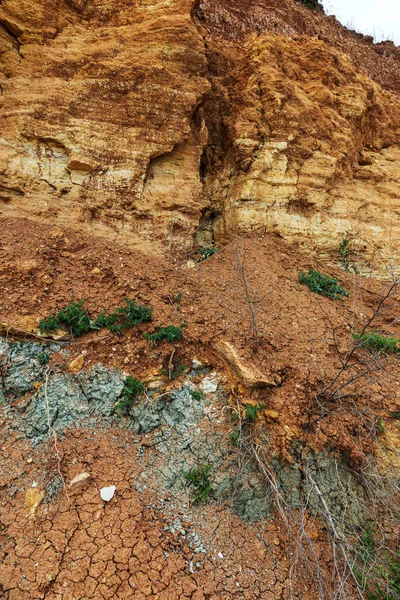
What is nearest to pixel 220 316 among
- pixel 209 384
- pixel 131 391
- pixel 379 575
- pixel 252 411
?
pixel 209 384

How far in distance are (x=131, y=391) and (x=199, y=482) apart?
40.9 inches

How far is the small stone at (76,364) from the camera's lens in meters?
3.32

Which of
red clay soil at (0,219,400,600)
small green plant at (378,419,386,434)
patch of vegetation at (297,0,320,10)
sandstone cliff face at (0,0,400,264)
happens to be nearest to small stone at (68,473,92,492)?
red clay soil at (0,219,400,600)

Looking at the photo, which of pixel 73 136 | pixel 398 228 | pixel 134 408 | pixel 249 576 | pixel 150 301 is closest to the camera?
pixel 249 576

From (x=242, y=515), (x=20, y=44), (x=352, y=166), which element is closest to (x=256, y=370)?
(x=242, y=515)

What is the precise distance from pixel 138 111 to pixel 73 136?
45.6 inches

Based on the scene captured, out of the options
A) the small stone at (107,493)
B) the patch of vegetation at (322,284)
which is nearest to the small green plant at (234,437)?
the small stone at (107,493)

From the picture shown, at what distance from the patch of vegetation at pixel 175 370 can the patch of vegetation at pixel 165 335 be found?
0.81ft

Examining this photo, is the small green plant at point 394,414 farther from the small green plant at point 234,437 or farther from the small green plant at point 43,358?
the small green plant at point 43,358

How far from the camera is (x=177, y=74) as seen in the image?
5.50 meters

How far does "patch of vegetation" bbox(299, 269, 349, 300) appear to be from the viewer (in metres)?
5.11

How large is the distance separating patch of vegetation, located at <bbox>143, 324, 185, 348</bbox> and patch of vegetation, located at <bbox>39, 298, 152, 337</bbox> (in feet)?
0.73

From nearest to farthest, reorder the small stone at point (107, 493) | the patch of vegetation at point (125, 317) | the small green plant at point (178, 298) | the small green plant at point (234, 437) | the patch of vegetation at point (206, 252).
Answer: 1. the small stone at point (107, 493)
2. the small green plant at point (234, 437)
3. the patch of vegetation at point (125, 317)
4. the small green plant at point (178, 298)
5. the patch of vegetation at point (206, 252)

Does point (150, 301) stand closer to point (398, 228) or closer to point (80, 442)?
point (80, 442)
